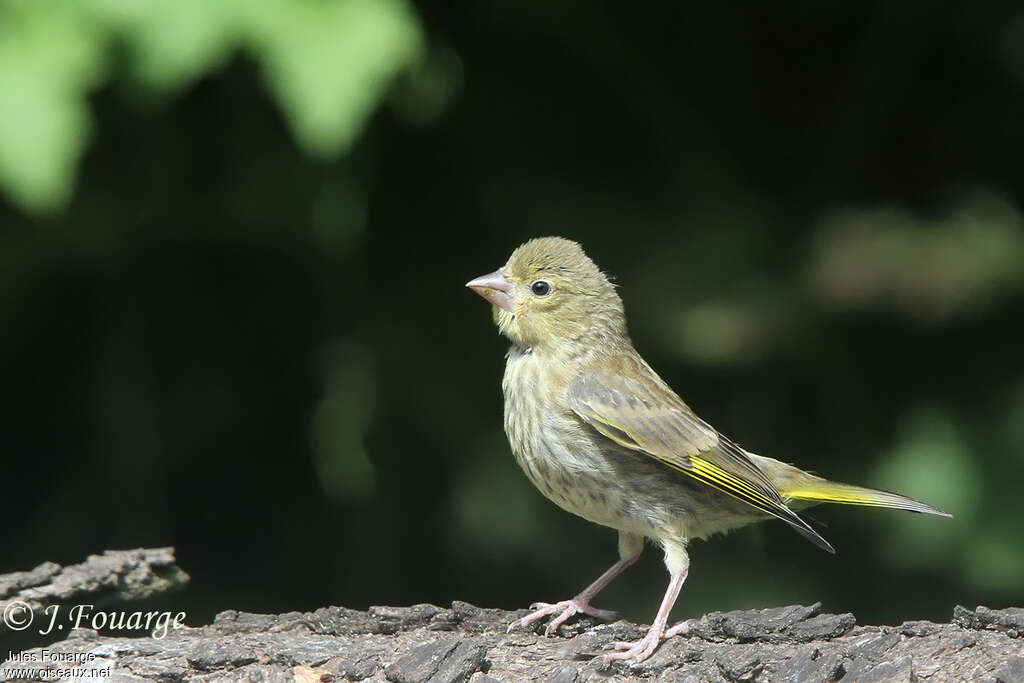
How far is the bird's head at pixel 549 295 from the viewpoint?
4.45m

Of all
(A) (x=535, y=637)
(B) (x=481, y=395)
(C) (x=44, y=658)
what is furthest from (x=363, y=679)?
(B) (x=481, y=395)

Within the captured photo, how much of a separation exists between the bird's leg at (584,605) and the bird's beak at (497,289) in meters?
0.85

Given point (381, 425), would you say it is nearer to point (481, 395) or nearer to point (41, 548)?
point (481, 395)

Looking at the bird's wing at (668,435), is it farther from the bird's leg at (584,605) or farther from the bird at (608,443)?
the bird's leg at (584,605)

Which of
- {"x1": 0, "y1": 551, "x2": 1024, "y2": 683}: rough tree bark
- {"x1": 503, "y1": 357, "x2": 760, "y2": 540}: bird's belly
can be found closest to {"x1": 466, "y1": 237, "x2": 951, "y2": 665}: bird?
{"x1": 503, "y1": 357, "x2": 760, "y2": 540}: bird's belly

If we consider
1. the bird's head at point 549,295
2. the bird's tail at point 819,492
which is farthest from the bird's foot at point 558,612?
the bird's head at point 549,295

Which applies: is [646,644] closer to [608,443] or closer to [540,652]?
[540,652]

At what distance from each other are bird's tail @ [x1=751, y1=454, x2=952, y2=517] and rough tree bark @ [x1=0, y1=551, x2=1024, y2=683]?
0.67 meters

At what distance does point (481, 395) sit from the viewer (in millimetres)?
5402

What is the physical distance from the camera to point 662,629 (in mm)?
3729

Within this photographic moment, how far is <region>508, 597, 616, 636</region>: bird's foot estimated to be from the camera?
3955 mm

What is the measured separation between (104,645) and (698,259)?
2753 mm

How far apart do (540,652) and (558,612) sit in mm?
534

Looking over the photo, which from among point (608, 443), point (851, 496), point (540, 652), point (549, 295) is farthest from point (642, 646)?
point (549, 295)
